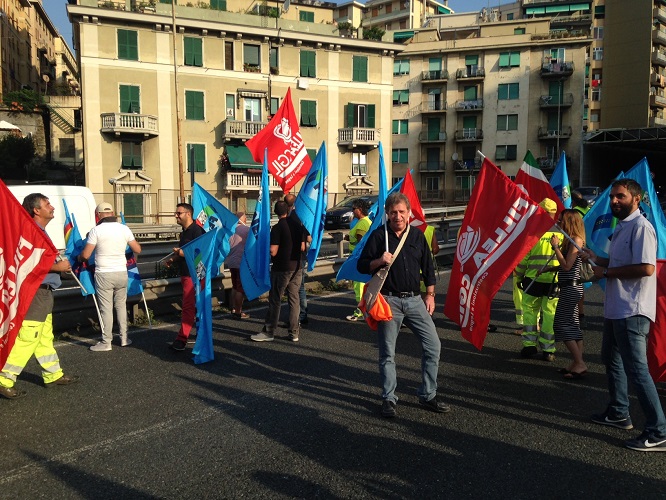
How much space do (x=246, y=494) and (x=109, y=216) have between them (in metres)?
4.64

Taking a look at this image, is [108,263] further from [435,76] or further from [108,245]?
[435,76]

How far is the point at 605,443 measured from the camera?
457cm

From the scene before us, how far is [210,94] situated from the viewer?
38.3m

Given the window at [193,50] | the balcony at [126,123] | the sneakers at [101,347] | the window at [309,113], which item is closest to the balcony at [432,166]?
the window at [309,113]

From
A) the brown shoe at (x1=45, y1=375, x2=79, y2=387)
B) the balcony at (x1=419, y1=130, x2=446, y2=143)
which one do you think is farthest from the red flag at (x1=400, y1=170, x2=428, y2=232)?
the balcony at (x1=419, y1=130, x2=446, y2=143)

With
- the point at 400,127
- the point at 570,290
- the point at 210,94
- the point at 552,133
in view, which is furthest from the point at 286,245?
the point at 400,127

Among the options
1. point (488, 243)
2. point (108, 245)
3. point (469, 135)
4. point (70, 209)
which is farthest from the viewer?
point (469, 135)

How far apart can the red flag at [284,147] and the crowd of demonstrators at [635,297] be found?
262 inches

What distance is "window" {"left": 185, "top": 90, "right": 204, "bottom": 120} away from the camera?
3762cm

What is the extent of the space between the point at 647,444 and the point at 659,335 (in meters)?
0.85

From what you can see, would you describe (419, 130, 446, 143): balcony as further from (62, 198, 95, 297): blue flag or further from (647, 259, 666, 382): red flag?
(647, 259, 666, 382): red flag

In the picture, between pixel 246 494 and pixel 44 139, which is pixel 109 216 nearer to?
pixel 246 494

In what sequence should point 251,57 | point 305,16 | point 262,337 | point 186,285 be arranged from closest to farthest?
point 186,285
point 262,337
point 251,57
point 305,16

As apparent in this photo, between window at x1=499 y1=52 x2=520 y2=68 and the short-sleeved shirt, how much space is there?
53.5 metres
